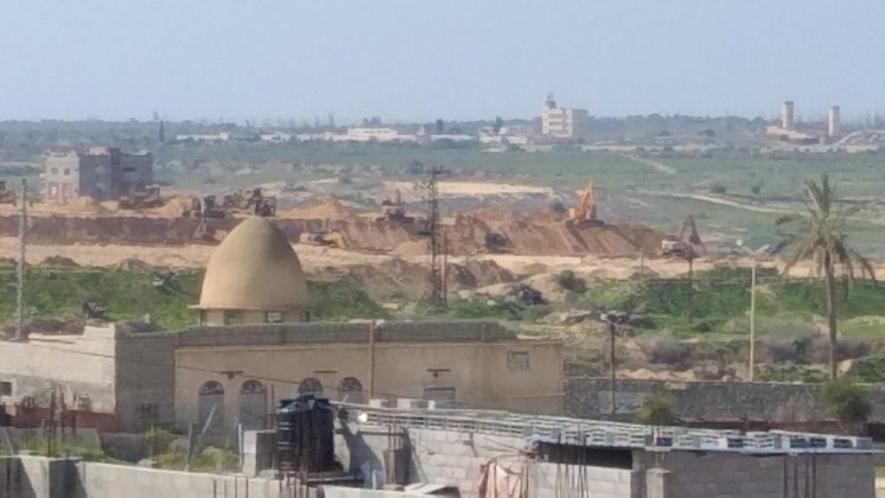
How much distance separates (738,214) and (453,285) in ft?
233

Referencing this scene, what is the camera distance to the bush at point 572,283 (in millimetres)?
70062

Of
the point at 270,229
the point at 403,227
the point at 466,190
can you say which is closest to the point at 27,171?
the point at 466,190

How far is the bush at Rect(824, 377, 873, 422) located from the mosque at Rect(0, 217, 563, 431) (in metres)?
5.78

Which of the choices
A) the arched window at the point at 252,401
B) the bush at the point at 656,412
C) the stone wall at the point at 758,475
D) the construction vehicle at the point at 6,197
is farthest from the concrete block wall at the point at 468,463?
the construction vehicle at the point at 6,197

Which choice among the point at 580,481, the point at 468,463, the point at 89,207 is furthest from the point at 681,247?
the point at 580,481

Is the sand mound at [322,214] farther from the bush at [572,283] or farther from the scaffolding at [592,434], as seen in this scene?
the scaffolding at [592,434]

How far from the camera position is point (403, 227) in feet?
301

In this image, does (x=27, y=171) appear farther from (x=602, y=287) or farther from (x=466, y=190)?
(x=602, y=287)

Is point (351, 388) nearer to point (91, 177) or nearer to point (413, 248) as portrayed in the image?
point (413, 248)

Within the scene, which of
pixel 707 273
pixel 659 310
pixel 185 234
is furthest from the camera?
pixel 185 234

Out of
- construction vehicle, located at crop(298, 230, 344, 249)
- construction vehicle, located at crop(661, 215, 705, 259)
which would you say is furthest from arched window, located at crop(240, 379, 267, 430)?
construction vehicle, located at crop(298, 230, 344, 249)

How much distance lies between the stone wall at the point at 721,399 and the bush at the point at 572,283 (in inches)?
1044

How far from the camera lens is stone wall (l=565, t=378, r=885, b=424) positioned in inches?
1556

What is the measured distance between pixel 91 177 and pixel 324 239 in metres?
36.4
